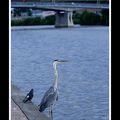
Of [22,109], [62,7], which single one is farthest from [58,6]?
[22,109]

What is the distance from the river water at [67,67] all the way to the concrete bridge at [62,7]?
56mm

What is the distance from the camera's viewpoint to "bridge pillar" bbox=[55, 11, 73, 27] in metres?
1.90

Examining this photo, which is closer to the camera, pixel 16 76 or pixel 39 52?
pixel 16 76

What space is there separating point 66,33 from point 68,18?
4.8 inches

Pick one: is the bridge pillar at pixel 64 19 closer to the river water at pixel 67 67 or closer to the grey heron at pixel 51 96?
the river water at pixel 67 67

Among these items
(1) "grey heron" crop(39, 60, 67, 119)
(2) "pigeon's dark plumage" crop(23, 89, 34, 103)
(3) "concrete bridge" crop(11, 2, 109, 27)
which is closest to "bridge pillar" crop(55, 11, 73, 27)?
(3) "concrete bridge" crop(11, 2, 109, 27)

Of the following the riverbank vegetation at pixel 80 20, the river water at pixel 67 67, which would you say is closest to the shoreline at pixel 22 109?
the river water at pixel 67 67

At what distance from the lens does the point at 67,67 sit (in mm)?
1953

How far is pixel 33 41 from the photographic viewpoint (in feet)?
7.09

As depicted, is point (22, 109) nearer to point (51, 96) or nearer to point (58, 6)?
point (51, 96)

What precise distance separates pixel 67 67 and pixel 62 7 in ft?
1.16

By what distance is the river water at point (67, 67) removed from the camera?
1.92 meters
